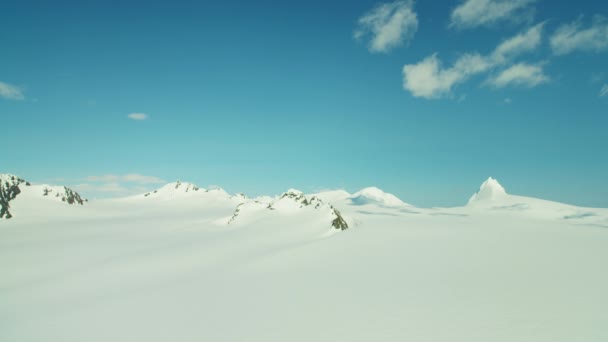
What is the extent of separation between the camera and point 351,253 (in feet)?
39.0

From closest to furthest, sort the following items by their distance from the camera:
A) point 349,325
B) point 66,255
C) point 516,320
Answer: point 516,320
point 349,325
point 66,255

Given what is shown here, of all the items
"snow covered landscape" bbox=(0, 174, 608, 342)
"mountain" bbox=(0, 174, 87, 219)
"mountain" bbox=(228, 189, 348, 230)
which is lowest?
"snow covered landscape" bbox=(0, 174, 608, 342)

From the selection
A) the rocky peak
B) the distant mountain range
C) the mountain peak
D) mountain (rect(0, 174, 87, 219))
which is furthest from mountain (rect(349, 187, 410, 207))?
the rocky peak

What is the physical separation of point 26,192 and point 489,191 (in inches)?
3431

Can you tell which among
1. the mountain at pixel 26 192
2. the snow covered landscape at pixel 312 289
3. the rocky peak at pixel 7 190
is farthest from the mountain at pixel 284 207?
the mountain at pixel 26 192

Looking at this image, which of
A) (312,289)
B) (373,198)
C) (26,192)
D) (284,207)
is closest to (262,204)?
(284,207)

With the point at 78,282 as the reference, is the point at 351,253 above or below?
above

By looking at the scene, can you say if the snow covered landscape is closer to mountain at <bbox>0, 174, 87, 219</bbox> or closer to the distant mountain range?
the distant mountain range

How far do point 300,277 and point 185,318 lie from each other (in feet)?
12.1

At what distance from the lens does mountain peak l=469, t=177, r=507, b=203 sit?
68.1 m

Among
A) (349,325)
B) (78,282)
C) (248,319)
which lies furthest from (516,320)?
(78,282)

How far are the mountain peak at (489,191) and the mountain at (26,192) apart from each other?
80.1 meters

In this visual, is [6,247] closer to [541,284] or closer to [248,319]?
[248,319]

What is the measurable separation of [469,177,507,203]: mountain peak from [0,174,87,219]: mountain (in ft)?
263
